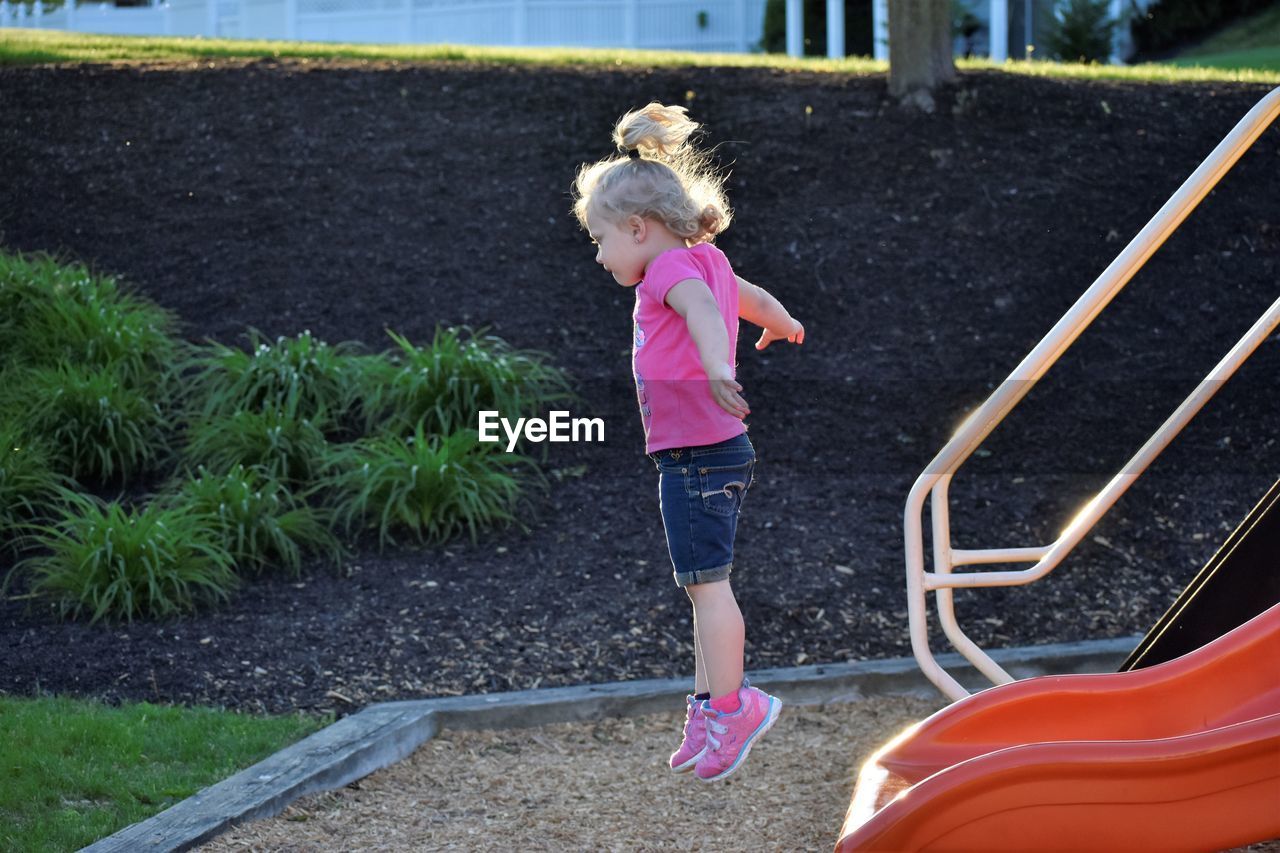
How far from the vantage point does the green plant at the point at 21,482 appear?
5.91 meters

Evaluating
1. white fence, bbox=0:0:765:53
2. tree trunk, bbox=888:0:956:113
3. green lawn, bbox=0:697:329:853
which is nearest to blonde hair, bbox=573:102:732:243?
green lawn, bbox=0:697:329:853

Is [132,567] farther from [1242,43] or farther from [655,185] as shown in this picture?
[1242,43]

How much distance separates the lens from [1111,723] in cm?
338

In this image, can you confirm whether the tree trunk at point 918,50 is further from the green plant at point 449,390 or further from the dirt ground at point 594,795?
the dirt ground at point 594,795

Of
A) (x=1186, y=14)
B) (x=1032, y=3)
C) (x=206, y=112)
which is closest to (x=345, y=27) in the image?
(x=1032, y=3)

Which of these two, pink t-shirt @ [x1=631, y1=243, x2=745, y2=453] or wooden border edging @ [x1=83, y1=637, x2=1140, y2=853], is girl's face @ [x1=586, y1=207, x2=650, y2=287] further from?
wooden border edging @ [x1=83, y1=637, x2=1140, y2=853]

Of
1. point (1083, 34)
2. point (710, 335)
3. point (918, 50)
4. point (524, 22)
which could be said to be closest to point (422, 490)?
point (710, 335)

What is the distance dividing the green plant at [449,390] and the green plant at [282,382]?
0.17 meters

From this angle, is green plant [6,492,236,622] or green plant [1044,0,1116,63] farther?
green plant [1044,0,1116,63]

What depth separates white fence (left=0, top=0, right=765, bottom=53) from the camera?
21234mm

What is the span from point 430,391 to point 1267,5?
746 inches

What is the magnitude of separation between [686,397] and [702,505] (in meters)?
0.25

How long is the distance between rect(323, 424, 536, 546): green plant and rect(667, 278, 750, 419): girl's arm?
2982 millimetres

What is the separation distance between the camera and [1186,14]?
20375 mm
